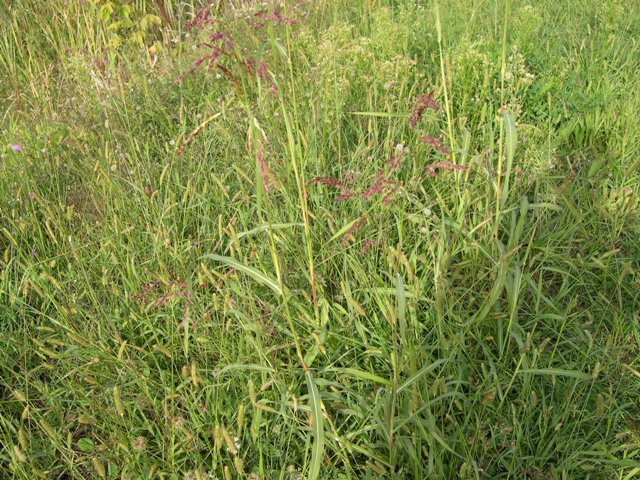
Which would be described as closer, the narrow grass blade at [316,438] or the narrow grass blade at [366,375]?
the narrow grass blade at [316,438]

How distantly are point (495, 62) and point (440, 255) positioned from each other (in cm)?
126

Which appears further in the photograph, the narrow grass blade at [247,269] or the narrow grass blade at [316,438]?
the narrow grass blade at [247,269]

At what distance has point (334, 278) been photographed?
1.87 meters

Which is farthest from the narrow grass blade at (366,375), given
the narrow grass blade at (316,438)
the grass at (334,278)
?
the narrow grass blade at (316,438)

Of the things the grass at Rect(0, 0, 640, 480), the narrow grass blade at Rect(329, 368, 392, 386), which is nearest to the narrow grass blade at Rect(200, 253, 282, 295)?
the grass at Rect(0, 0, 640, 480)

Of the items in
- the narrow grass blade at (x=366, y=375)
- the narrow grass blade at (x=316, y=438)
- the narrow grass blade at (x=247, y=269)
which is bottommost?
the narrow grass blade at (x=366, y=375)

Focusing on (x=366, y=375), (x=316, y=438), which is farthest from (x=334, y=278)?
(x=316, y=438)

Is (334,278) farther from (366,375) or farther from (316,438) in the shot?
(316,438)

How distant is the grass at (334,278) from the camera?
1441 millimetres

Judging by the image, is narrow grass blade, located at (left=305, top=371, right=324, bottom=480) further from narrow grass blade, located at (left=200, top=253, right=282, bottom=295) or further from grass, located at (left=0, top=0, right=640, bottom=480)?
narrow grass blade, located at (left=200, top=253, right=282, bottom=295)

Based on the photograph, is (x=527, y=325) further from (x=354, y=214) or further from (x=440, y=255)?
(x=354, y=214)

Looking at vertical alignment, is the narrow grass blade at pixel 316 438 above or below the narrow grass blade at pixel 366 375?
above

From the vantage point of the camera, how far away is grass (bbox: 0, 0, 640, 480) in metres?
1.44

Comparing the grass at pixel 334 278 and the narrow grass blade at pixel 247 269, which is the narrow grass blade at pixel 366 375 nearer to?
the grass at pixel 334 278
